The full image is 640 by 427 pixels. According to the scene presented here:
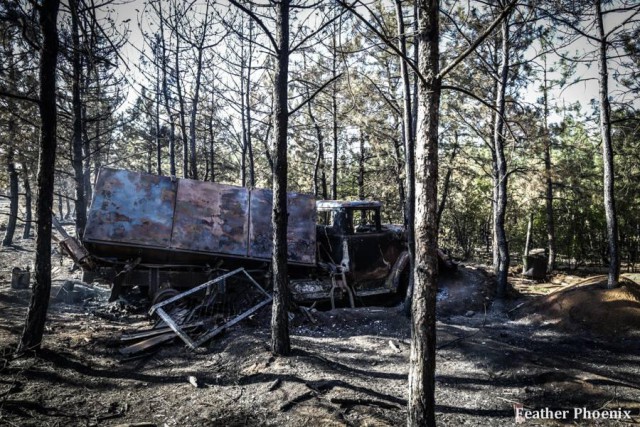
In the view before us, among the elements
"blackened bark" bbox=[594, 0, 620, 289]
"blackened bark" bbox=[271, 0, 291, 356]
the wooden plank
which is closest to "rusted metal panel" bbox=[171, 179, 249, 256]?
the wooden plank

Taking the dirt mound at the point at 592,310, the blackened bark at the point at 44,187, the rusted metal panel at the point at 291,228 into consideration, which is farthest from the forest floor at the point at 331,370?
the rusted metal panel at the point at 291,228

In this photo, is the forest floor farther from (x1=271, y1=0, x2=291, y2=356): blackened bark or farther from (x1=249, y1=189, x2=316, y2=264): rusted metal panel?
(x1=249, y1=189, x2=316, y2=264): rusted metal panel

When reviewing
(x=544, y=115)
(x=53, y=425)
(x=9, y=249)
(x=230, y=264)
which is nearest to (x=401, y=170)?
(x=544, y=115)

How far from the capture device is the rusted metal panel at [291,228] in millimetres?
8406

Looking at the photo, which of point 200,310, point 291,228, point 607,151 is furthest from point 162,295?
point 607,151

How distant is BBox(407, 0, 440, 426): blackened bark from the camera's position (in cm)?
300

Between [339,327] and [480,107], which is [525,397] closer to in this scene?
[339,327]

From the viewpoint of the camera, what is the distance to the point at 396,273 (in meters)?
9.34

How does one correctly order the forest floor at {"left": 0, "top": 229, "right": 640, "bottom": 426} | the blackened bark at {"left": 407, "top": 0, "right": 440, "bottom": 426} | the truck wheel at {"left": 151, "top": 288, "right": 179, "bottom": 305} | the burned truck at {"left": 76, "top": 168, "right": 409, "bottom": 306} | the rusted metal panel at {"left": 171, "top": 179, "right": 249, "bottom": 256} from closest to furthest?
the blackened bark at {"left": 407, "top": 0, "right": 440, "bottom": 426}, the forest floor at {"left": 0, "top": 229, "right": 640, "bottom": 426}, the burned truck at {"left": 76, "top": 168, "right": 409, "bottom": 306}, the truck wheel at {"left": 151, "top": 288, "right": 179, "bottom": 305}, the rusted metal panel at {"left": 171, "top": 179, "right": 249, "bottom": 256}

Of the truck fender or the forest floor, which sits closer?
the forest floor

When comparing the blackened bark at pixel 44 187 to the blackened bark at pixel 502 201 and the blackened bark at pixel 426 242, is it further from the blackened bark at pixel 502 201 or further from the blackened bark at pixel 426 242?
the blackened bark at pixel 502 201

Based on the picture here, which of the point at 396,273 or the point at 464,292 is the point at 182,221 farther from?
the point at 464,292

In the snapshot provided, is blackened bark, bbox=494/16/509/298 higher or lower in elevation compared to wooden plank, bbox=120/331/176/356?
higher

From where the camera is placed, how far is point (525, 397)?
4.18 meters
